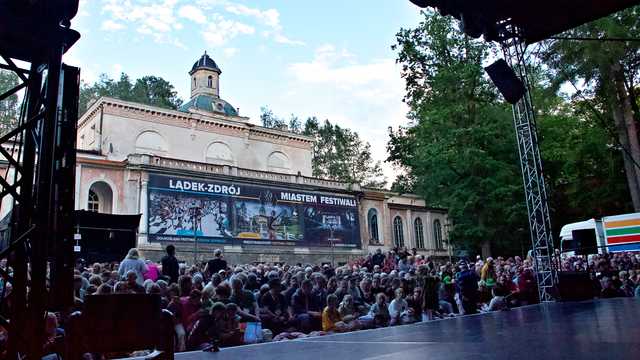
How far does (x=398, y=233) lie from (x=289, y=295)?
95.0 feet

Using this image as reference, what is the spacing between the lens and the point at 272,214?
29.3 meters

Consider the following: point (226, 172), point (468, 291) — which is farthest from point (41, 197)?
point (226, 172)

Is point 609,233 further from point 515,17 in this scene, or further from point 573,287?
point 515,17

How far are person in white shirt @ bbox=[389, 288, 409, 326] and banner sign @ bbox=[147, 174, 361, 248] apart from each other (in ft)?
54.0

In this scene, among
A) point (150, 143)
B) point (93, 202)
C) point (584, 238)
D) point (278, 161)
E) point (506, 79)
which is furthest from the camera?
point (278, 161)

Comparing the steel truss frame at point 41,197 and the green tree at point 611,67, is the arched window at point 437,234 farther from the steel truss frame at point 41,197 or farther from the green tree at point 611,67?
the steel truss frame at point 41,197

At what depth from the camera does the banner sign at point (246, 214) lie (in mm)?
25000

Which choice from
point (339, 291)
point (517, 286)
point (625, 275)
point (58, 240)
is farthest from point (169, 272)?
point (625, 275)

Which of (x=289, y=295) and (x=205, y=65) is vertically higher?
(x=205, y=65)

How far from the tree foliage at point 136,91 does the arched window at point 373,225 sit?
24.0m

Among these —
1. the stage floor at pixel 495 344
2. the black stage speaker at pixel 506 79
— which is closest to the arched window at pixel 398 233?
the black stage speaker at pixel 506 79

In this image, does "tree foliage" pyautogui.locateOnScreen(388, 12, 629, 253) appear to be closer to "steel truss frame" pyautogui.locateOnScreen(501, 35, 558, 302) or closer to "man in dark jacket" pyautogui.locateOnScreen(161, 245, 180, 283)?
"steel truss frame" pyautogui.locateOnScreen(501, 35, 558, 302)

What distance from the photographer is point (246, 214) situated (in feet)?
92.2

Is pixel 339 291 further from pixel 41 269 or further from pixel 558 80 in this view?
pixel 558 80
